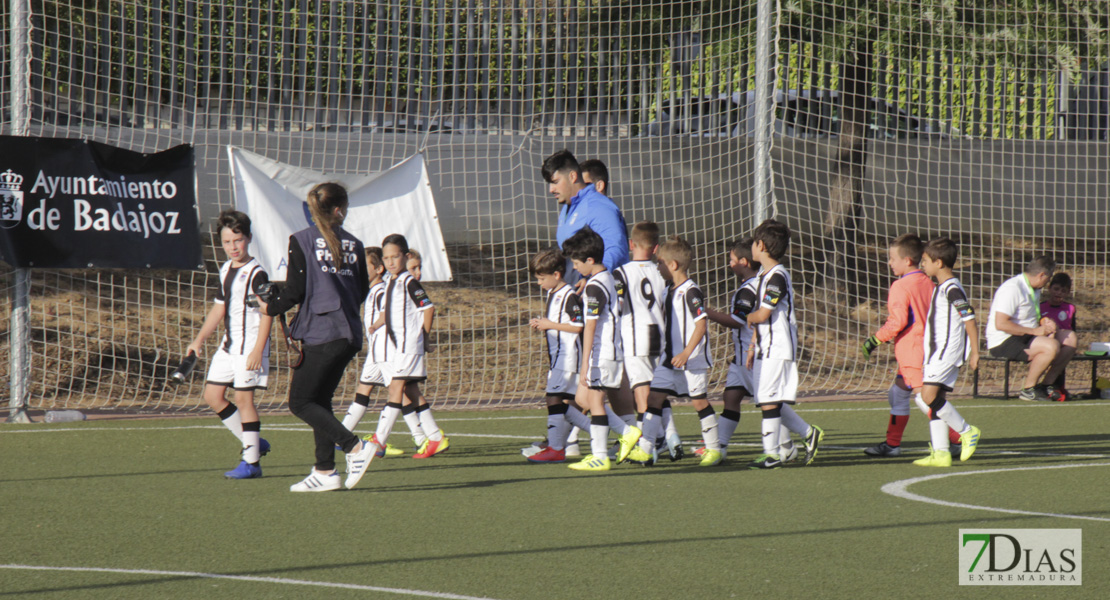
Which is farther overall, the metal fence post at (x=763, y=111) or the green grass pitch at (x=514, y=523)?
the metal fence post at (x=763, y=111)

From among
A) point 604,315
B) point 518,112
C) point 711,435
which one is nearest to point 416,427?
point 604,315

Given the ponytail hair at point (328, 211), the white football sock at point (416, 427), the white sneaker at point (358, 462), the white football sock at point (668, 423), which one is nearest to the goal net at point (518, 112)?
the white football sock at point (416, 427)

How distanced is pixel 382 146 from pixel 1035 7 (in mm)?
8069

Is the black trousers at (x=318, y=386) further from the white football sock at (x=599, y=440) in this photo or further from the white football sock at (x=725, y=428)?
the white football sock at (x=725, y=428)

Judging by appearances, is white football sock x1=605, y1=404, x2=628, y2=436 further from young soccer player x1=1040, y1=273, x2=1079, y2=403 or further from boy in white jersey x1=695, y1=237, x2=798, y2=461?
young soccer player x1=1040, y1=273, x2=1079, y2=403

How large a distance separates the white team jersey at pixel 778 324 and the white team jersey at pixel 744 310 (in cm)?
13

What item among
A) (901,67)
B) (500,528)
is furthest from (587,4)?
(500,528)

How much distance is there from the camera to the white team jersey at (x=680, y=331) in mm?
7625

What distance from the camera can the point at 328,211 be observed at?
6.10m

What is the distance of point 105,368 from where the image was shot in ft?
39.4

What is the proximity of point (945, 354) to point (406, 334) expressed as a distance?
3520 millimetres

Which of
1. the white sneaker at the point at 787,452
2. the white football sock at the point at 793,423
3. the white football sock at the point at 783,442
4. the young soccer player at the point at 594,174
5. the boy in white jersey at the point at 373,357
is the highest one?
the young soccer player at the point at 594,174

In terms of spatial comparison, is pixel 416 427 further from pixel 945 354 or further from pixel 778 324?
pixel 945 354

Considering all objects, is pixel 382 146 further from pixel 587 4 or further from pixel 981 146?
pixel 981 146
